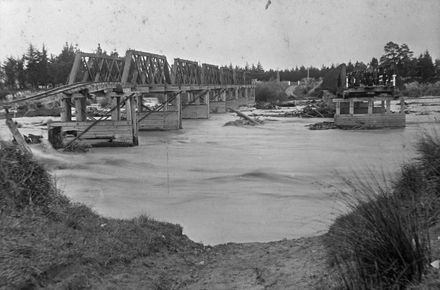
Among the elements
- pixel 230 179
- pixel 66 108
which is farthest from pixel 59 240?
pixel 66 108

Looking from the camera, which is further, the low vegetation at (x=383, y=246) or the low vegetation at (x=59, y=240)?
the low vegetation at (x=59, y=240)

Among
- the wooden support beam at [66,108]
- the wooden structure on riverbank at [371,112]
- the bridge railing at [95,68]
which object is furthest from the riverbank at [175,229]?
the wooden structure on riverbank at [371,112]

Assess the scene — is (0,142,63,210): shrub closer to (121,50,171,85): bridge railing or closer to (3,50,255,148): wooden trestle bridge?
(3,50,255,148): wooden trestle bridge

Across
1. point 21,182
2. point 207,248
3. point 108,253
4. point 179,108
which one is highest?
point 21,182

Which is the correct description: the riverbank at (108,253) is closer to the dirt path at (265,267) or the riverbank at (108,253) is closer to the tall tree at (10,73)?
the dirt path at (265,267)

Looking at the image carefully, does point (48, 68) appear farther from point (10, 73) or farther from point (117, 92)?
point (117, 92)

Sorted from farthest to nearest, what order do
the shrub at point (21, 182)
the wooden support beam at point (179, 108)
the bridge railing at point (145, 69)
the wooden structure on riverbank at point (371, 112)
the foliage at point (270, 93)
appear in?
the foliage at point (270, 93)
the wooden support beam at point (179, 108)
the wooden structure on riverbank at point (371, 112)
the bridge railing at point (145, 69)
the shrub at point (21, 182)

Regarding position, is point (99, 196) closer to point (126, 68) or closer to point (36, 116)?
point (126, 68)
